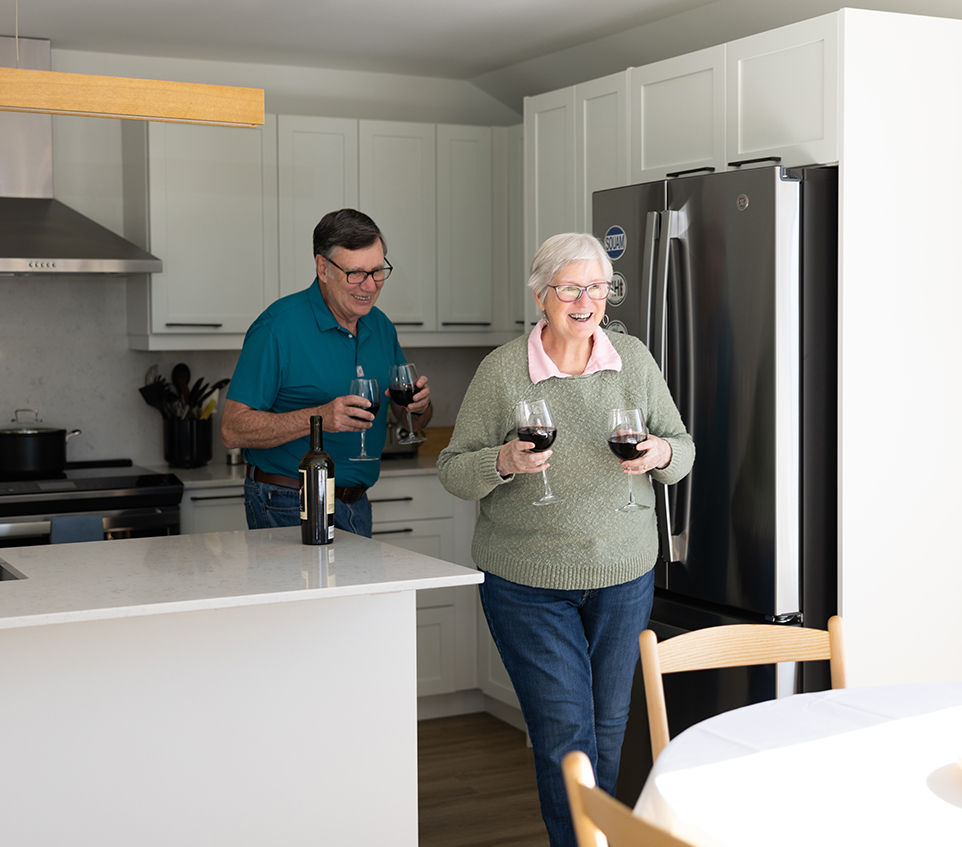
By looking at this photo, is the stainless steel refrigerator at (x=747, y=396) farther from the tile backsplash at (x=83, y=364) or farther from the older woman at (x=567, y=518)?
the tile backsplash at (x=83, y=364)

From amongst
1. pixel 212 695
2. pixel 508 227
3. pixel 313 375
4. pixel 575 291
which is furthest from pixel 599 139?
pixel 212 695

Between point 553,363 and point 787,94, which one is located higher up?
point 787,94

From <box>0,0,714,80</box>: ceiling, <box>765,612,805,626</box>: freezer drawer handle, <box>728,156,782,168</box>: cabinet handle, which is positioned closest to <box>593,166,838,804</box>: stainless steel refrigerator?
<box>765,612,805,626</box>: freezer drawer handle

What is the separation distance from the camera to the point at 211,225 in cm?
409

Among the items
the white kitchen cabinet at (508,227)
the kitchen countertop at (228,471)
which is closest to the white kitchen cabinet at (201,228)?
the kitchen countertop at (228,471)

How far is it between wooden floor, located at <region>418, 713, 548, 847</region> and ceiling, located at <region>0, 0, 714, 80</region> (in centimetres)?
248

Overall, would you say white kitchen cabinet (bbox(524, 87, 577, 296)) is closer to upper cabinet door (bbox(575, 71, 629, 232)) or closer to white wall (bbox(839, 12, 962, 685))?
upper cabinet door (bbox(575, 71, 629, 232))

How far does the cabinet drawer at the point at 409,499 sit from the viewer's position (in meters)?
4.08

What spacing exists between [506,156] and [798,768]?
11.3ft

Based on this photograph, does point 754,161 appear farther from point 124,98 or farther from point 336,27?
point 336,27

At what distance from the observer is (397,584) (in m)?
2.10

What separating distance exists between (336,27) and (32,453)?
1.82 metres

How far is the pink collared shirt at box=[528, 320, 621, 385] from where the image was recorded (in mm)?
2301

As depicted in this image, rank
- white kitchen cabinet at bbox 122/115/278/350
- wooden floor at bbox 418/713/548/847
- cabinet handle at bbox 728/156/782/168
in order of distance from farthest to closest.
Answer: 1. white kitchen cabinet at bbox 122/115/278/350
2. wooden floor at bbox 418/713/548/847
3. cabinet handle at bbox 728/156/782/168
